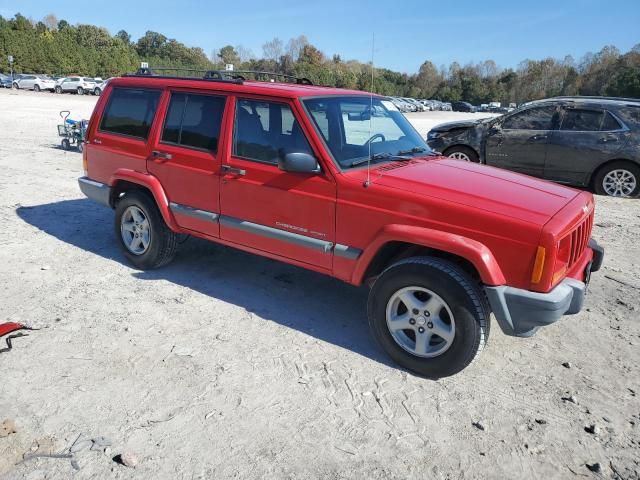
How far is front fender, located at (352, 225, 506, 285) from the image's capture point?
324 centimetres

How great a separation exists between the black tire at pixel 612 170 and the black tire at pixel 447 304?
7.38m

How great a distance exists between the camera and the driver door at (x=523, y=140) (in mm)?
9617

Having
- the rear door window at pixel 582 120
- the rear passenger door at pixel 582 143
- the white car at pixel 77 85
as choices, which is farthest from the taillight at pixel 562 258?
the white car at pixel 77 85

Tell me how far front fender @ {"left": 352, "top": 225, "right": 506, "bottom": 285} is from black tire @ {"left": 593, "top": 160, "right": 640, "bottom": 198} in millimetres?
7502

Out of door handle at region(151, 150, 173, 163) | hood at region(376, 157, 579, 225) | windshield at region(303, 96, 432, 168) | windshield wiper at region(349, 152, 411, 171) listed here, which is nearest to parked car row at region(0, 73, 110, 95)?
door handle at region(151, 150, 173, 163)

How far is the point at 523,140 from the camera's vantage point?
9.76 meters

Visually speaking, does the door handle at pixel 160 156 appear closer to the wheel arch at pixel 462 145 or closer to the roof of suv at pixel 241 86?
the roof of suv at pixel 241 86

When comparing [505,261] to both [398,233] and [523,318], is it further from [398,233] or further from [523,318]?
[398,233]

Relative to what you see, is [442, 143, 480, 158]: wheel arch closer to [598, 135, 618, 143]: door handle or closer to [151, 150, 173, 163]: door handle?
[598, 135, 618, 143]: door handle

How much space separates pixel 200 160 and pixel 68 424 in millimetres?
2451

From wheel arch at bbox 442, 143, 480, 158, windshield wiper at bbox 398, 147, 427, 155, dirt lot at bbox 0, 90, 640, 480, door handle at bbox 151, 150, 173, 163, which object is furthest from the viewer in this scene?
wheel arch at bbox 442, 143, 480, 158

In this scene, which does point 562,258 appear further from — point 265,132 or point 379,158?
point 265,132

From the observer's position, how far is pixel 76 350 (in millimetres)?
3787

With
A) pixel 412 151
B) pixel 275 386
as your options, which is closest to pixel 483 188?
pixel 412 151
